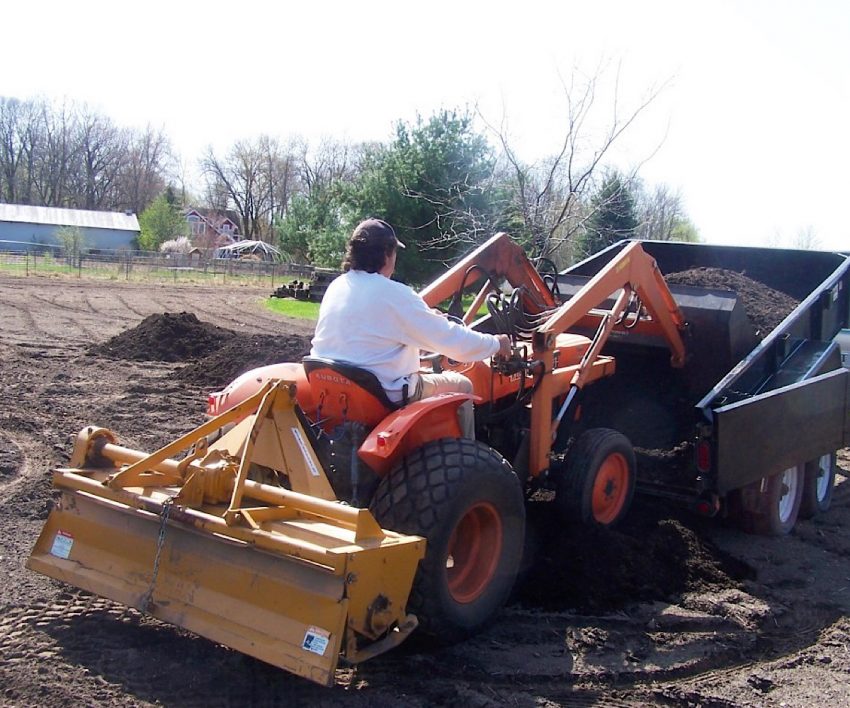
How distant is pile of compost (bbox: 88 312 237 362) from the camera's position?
1382 centimetres

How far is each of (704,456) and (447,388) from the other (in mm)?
2095

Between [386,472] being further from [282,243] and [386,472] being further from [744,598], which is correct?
[282,243]

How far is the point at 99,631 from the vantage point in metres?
4.31

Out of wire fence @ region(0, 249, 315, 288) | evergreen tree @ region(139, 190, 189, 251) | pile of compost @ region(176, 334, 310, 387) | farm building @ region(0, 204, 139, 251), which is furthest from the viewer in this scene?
farm building @ region(0, 204, 139, 251)

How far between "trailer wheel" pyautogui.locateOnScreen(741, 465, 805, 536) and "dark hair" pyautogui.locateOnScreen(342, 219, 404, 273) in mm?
3599

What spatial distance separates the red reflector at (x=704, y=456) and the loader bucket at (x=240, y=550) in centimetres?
284

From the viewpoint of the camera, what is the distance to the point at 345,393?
453cm

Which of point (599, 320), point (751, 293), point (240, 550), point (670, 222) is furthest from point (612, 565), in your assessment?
point (670, 222)

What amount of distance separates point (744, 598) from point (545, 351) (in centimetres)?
189

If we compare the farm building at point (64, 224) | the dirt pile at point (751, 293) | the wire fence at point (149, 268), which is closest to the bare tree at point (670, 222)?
the wire fence at point (149, 268)

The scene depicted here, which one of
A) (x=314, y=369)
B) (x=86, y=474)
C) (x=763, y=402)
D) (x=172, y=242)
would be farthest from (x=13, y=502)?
(x=172, y=242)

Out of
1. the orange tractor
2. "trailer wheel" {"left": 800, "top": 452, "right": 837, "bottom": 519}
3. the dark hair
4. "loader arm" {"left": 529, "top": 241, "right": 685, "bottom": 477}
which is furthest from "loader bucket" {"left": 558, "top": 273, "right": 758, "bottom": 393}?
the dark hair

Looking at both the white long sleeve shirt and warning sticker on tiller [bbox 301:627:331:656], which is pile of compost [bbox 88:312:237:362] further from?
warning sticker on tiller [bbox 301:627:331:656]

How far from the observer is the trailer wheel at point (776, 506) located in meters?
6.66
